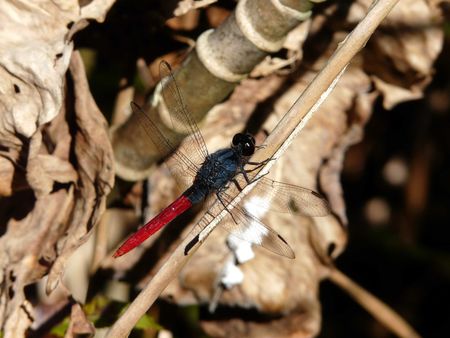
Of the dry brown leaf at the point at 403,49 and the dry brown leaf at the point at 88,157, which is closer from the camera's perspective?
the dry brown leaf at the point at 88,157

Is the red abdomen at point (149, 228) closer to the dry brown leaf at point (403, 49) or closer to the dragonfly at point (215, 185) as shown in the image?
the dragonfly at point (215, 185)

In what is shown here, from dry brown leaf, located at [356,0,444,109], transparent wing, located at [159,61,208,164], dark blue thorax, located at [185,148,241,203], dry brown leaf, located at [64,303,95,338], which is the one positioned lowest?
dry brown leaf, located at [356,0,444,109]

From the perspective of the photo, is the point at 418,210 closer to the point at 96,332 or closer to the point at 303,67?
the point at 303,67

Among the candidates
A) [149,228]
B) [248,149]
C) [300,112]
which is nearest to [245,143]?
[248,149]

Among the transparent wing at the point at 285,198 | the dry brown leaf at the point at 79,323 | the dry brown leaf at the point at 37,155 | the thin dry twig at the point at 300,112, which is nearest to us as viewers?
the thin dry twig at the point at 300,112

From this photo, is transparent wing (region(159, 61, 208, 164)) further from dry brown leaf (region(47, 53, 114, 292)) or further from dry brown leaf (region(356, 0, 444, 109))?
dry brown leaf (region(356, 0, 444, 109))

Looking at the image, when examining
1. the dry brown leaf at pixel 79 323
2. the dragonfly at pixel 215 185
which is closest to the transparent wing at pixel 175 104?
the dragonfly at pixel 215 185

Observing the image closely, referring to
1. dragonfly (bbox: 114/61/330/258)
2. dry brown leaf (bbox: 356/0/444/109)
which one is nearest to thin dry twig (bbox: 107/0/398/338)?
dragonfly (bbox: 114/61/330/258)

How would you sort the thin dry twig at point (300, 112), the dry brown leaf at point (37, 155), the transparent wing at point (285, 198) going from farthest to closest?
the transparent wing at point (285, 198), the dry brown leaf at point (37, 155), the thin dry twig at point (300, 112)
